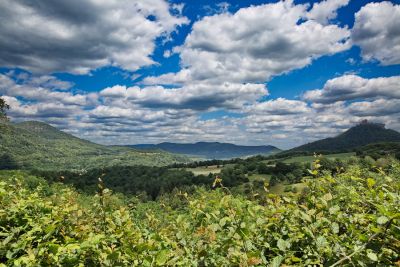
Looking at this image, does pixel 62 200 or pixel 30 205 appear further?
pixel 62 200

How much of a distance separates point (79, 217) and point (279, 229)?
3.98 metres

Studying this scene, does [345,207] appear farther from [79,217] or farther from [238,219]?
[79,217]

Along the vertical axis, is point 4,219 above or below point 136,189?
above

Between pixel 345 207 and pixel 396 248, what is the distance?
2.73 m

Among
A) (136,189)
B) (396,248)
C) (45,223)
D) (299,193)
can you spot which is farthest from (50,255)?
(136,189)

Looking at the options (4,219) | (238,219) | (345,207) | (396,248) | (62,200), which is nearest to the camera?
(396,248)

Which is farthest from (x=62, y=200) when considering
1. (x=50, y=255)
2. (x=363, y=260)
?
(x=363, y=260)

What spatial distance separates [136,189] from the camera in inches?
7539

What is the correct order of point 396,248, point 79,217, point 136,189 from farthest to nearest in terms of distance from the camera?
1. point 136,189
2. point 79,217
3. point 396,248

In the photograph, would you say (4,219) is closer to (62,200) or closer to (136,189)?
(62,200)

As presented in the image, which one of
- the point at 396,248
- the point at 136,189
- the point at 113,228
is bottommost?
the point at 136,189

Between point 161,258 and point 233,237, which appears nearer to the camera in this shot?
point 161,258

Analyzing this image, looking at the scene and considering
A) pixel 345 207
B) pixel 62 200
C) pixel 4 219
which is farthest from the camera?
pixel 62 200

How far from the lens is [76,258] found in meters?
3.77
